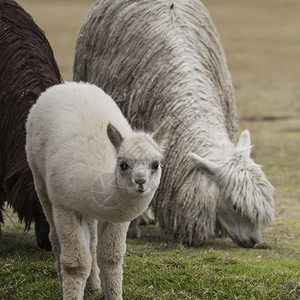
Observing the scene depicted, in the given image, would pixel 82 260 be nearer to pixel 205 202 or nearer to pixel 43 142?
pixel 43 142

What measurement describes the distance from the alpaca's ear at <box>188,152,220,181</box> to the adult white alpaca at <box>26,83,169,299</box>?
4.21ft

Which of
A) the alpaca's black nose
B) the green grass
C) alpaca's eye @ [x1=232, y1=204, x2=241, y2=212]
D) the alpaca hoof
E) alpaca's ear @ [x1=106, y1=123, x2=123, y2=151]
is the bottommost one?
the green grass

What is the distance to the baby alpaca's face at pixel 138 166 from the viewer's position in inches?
127

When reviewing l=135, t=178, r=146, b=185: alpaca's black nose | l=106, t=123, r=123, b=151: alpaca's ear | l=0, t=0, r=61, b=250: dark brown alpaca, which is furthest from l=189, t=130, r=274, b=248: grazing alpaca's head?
l=135, t=178, r=146, b=185: alpaca's black nose

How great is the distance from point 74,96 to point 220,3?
44890 mm

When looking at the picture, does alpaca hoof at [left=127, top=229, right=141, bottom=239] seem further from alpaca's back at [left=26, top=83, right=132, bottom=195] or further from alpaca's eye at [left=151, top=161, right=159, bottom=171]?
alpaca's eye at [left=151, top=161, right=159, bottom=171]

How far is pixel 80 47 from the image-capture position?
6.81 meters

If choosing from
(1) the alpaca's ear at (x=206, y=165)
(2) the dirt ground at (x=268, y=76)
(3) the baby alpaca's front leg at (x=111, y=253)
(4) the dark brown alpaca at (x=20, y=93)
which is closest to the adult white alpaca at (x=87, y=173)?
(3) the baby alpaca's front leg at (x=111, y=253)

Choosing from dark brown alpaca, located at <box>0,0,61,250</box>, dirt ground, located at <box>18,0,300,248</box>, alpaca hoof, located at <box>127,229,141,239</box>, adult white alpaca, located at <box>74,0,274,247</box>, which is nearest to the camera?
dark brown alpaca, located at <box>0,0,61,250</box>

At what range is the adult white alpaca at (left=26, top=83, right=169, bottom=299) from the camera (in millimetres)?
3342

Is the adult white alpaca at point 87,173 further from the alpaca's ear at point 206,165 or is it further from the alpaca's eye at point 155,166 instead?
the alpaca's ear at point 206,165

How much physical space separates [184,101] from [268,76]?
42.9 feet

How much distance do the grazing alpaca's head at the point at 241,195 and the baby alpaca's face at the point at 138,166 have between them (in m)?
1.98

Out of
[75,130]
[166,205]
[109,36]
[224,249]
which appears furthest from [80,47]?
[75,130]
